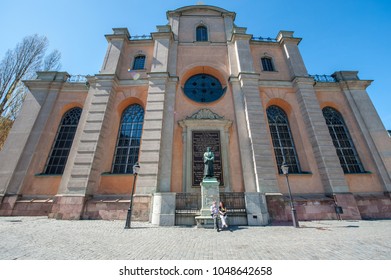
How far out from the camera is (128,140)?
12555 mm

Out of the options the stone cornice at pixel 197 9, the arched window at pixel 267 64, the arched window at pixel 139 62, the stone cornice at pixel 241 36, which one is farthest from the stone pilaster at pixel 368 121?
the arched window at pixel 139 62

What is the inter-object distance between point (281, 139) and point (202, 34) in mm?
12945

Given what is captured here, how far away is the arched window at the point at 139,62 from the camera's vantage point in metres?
14.8

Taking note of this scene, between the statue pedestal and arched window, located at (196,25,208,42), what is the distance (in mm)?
14401

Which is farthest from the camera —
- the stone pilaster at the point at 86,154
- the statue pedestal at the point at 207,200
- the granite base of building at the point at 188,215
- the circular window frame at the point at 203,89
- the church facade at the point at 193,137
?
the circular window frame at the point at 203,89

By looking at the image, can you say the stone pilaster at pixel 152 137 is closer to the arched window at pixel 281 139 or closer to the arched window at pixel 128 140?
the arched window at pixel 128 140

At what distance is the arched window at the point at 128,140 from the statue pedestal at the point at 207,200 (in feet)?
19.1

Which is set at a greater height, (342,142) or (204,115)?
(204,115)

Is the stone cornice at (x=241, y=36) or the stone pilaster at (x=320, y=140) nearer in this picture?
the stone pilaster at (x=320, y=140)

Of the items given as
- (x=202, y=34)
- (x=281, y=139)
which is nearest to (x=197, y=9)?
(x=202, y=34)

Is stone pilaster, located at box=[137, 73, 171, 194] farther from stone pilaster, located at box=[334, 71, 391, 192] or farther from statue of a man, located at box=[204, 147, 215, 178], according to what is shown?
stone pilaster, located at box=[334, 71, 391, 192]

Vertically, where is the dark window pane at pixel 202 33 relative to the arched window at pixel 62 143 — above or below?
above

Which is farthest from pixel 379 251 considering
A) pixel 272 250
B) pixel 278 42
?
pixel 278 42

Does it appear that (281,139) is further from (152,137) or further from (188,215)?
(152,137)
